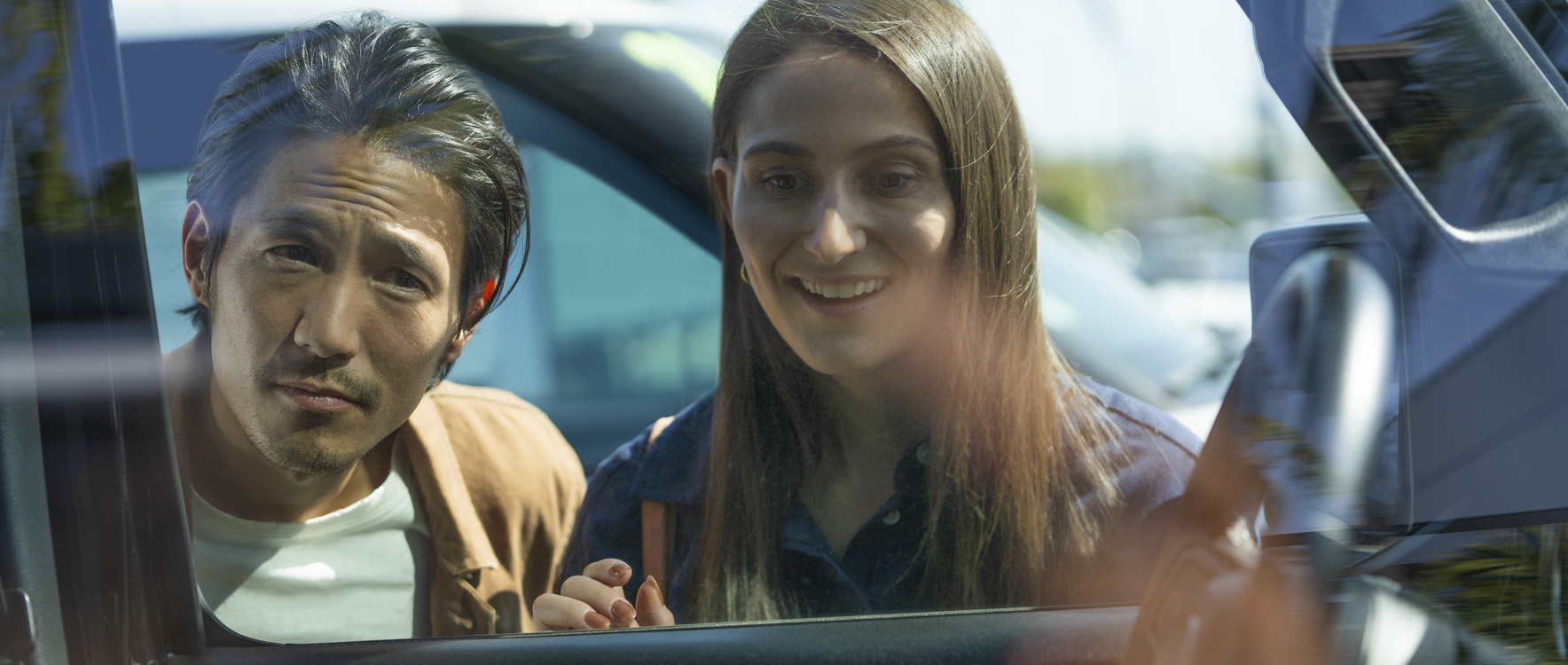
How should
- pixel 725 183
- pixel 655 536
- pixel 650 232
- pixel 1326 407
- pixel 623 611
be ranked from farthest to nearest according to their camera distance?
pixel 650 232 → pixel 725 183 → pixel 655 536 → pixel 623 611 → pixel 1326 407

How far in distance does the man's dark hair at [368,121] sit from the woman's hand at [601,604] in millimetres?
324

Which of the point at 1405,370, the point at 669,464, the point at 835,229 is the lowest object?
the point at 669,464

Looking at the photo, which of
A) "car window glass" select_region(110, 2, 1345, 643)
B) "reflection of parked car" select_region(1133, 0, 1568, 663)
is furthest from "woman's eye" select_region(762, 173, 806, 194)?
"reflection of parked car" select_region(1133, 0, 1568, 663)

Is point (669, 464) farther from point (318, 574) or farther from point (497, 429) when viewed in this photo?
point (318, 574)

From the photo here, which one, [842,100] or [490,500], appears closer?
[842,100]

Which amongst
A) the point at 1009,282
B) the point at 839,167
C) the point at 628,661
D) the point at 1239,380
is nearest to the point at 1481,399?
the point at 1239,380

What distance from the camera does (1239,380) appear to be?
1.16 meters

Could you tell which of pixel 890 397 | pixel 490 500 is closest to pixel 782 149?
pixel 890 397

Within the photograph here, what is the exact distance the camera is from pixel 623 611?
142 cm

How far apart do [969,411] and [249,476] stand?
885 mm

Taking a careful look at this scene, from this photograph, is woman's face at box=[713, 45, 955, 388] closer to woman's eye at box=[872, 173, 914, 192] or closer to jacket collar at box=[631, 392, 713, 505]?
woman's eye at box=[872, 173, 914, 192]

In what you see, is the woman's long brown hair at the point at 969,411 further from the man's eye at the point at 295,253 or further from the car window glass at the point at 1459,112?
the man's eye at the point at 295,253

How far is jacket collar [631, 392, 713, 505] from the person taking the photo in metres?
1.58

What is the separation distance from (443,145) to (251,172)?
220mm
